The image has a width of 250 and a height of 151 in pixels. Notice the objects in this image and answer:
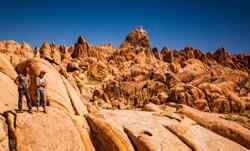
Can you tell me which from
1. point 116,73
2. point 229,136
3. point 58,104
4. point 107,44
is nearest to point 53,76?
point 58,104

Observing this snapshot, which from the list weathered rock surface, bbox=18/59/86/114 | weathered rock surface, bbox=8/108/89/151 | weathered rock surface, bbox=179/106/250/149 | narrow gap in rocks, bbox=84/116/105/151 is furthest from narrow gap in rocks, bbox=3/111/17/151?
weathered rock surface, bbox=179/106/250/149

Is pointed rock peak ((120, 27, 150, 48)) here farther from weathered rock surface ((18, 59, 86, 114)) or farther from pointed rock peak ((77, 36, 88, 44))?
weathered rock surface ((18, 59, 86, 114))

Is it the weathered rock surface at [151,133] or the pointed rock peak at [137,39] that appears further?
the pointed rock peak at [137,39]

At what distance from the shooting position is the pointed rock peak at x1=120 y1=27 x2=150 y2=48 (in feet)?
561

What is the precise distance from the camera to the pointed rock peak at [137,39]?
171m

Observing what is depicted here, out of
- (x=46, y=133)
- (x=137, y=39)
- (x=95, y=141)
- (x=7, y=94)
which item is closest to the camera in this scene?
(x=46, y=133)

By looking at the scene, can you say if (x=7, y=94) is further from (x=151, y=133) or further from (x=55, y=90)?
(x=151, y=133)

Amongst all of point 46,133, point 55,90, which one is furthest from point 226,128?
point 46,133

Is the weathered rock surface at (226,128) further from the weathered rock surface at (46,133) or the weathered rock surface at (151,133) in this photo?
the weathered rock surface at (46,133)

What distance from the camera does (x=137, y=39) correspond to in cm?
17238

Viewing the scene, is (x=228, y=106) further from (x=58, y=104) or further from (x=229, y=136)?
(x=58, y=104)

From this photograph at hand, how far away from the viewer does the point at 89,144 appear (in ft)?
49.4

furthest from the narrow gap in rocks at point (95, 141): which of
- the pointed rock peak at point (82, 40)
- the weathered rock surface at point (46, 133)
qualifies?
the pointed rock peak at point (82, 40)

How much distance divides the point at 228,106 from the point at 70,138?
38.8m
